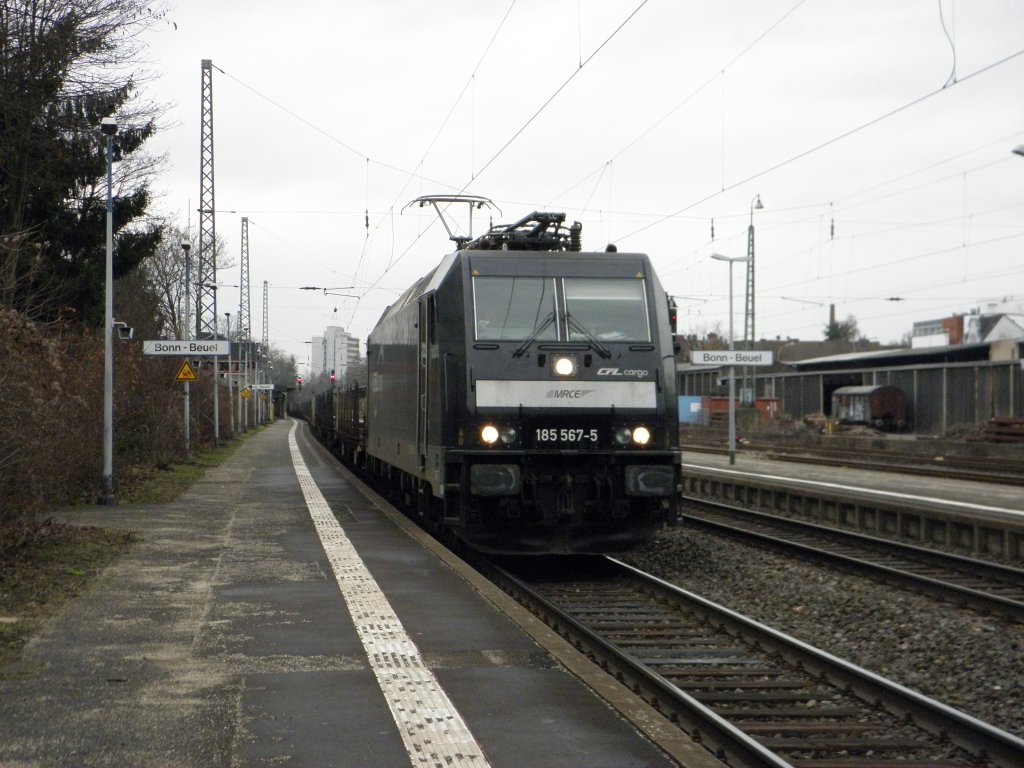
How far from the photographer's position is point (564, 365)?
11.3 metres

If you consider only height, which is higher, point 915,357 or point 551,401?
point 915,357

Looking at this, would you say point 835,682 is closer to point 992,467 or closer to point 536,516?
point 536,516

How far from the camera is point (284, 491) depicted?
843 inches

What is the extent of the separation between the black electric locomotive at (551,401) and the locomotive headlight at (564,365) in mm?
13

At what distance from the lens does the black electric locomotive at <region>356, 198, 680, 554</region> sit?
1109 cm

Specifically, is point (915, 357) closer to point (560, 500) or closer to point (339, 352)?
point (339, 352)

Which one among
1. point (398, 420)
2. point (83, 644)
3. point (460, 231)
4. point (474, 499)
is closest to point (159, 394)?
point (460, 231)

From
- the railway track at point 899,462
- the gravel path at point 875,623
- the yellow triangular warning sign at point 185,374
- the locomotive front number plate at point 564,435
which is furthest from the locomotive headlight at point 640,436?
the yellow triangular warning sign at point 185,374

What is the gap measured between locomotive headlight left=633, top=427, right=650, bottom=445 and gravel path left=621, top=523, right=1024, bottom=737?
1631 millimetres

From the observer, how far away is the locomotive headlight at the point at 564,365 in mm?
11281

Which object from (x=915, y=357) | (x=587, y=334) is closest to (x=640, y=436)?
(x=587, y=334)

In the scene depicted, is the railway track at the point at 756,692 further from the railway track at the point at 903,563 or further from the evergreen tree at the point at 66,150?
the evergreen tree at the point at 66,150

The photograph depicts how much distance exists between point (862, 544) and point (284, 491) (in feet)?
36.0

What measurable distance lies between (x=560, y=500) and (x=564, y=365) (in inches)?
52.1
